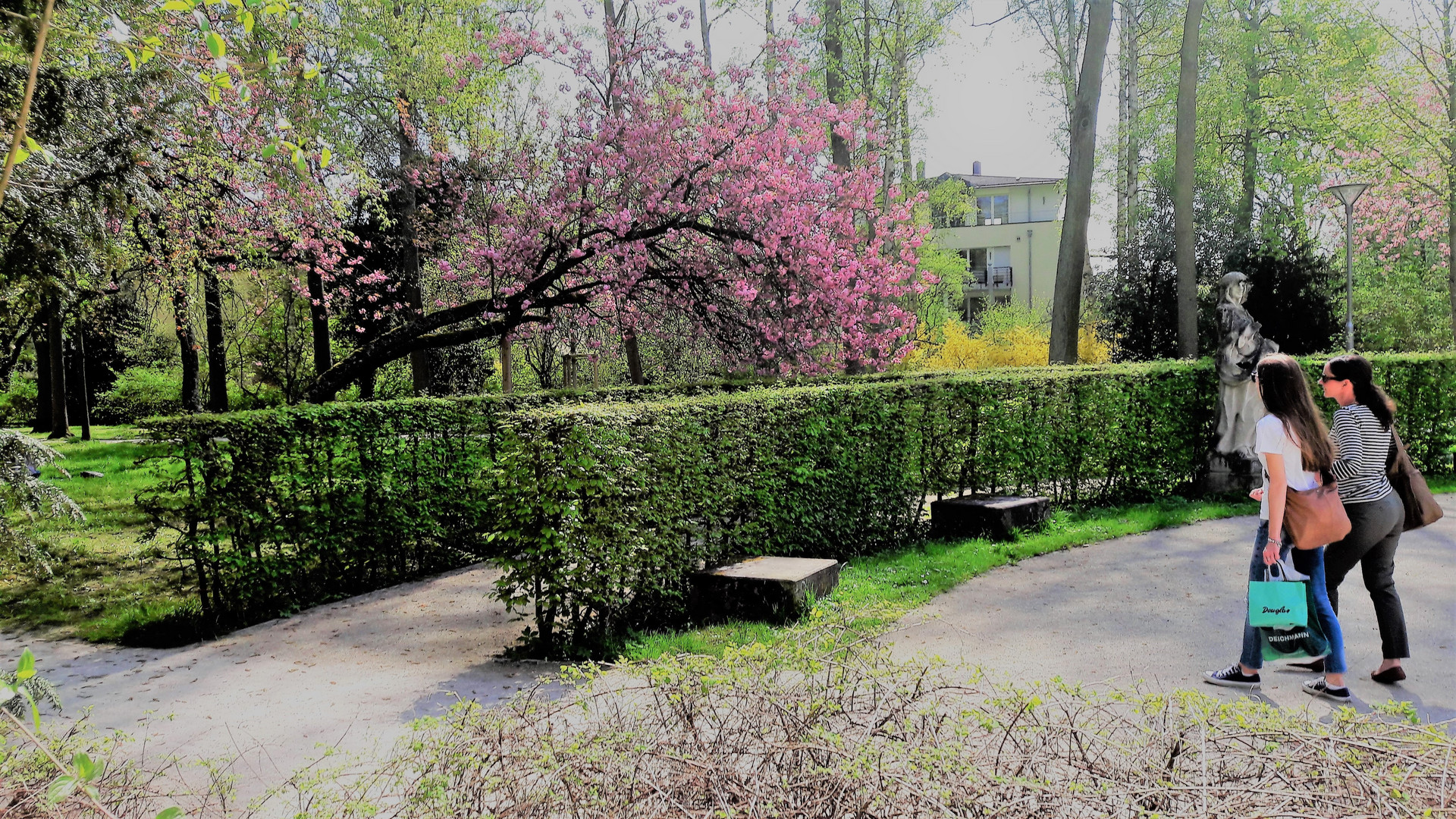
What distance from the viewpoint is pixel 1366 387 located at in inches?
190

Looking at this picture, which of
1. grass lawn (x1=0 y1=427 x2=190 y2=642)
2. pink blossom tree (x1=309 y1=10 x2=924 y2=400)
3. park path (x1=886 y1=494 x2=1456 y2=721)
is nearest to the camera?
park path (x1=886 y1=494 x2=1456 y2=721)

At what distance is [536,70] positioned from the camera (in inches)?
770

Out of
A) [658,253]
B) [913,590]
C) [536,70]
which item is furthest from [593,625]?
[536,70]

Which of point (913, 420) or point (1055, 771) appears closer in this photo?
point (1055, 771)

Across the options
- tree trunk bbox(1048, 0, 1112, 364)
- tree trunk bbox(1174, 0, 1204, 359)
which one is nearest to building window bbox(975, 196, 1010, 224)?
tree trunk bbox(1174, 0, 1204, 359)

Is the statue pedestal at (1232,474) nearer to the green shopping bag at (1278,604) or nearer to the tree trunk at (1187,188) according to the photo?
the tree trunk at (1187,188)

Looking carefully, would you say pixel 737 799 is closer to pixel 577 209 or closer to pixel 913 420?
pixel 913 420

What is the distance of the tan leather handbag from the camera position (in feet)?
15.0

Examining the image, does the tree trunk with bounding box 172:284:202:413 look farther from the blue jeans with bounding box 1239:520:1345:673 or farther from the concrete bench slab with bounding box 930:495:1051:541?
the blue jeans with bounding box 1239:520:1345:673

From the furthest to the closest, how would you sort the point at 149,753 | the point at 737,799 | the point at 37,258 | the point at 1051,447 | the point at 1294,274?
the point at 1294,274 → the point at 1051,447 → the point at 37,258 → the point at 149,753 → the point at 737,799

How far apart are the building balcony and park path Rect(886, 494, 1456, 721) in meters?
40.6

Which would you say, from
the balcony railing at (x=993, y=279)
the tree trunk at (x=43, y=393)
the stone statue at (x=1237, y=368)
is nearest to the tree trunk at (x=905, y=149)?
the stone statue at (x=1237, y=368)

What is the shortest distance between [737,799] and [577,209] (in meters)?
11.4

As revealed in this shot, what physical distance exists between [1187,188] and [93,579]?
15512mm
